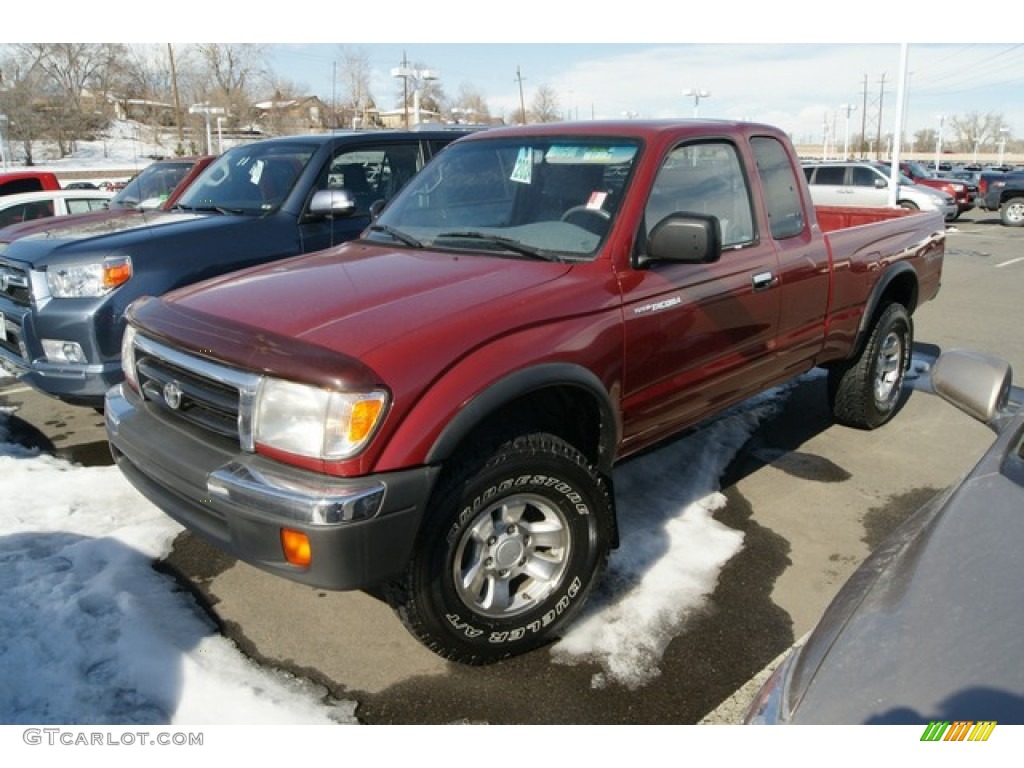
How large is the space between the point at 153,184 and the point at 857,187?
657 inches

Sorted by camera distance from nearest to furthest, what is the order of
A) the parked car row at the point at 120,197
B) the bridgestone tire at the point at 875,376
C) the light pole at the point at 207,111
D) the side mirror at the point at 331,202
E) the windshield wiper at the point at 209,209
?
Answer: the side mirror at the point at 331,202
the bridgestone tire at the point at 875,376
the windshield wiper at the point at 209,209
the parked car row at the point at 120,197
the light pole at the point at 207,111

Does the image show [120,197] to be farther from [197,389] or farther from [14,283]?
[197,389]

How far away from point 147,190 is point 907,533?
9.55m

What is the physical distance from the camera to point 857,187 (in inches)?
773

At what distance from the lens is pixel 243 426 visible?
2.54 meters

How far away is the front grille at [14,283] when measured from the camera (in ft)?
15.5

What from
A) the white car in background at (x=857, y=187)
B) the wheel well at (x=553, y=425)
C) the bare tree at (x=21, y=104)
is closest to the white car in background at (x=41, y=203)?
the wheel well at (x=553, y=425)

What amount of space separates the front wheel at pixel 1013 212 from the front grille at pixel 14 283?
2530cm

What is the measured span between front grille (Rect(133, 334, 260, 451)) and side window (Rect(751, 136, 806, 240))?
2866 millimetres

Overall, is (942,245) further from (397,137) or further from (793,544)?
(397,137)

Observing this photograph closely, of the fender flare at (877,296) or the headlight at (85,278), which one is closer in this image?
the headlight at (85,278)

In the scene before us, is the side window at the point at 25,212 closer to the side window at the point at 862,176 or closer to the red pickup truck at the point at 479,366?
the red pickup truck at the point at 479,366

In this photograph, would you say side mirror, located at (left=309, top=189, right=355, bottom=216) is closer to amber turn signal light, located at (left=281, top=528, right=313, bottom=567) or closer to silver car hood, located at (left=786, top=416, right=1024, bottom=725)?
amber turn signal light, located at (left=281, top=528, right=313, bottom=567)
